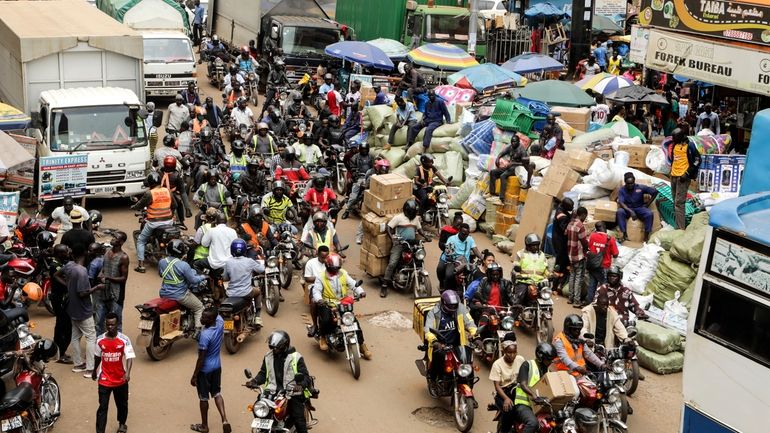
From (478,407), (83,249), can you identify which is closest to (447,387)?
(478,407)

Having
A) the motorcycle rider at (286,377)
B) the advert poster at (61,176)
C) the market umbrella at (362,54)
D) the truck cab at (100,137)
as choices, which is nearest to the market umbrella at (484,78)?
the market umbrella at (362,54)

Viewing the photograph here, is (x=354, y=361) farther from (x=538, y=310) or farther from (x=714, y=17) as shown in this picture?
(x=714, y=17)

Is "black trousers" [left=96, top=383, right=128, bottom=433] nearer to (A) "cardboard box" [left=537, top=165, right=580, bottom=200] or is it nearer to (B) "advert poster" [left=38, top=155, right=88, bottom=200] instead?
(B) "advert poster" [left=38, top=155, right=88, bottom=200]

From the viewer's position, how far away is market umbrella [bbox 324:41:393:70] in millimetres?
26500

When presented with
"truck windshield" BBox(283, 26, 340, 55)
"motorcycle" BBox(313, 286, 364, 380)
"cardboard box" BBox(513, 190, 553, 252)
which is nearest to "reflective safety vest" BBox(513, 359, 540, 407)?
"motorcycle" BBox(313, 286, 364, 380)

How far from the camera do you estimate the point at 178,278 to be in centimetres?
1246

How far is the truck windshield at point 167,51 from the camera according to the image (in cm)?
2734

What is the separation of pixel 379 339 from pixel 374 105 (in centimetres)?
920

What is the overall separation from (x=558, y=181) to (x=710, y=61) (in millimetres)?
5389

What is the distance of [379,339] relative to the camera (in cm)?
1400

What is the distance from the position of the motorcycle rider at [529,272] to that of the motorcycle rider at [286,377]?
14.3 ft

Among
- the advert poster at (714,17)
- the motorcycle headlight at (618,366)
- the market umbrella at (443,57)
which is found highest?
the advert poster at (714,17)

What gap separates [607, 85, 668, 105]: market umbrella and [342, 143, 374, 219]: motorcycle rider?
5751mm

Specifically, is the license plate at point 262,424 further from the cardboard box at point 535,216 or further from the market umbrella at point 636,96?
the market umbrella at point 636,96
